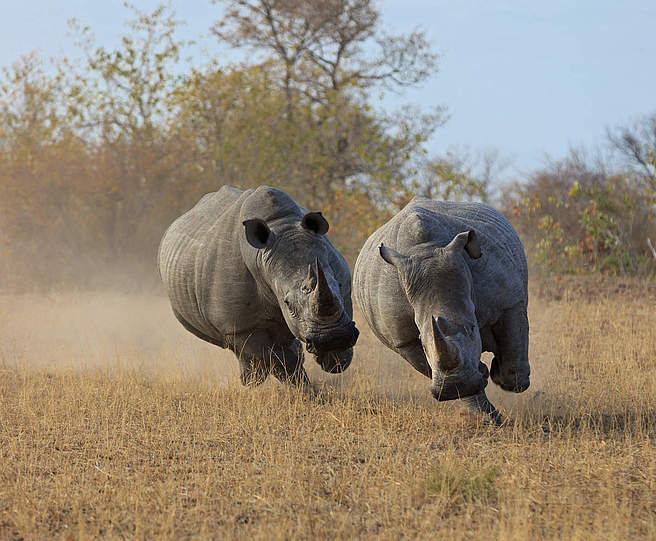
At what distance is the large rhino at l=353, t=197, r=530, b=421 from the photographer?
5.12 m

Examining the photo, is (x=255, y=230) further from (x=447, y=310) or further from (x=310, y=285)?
(x=447, y=310)

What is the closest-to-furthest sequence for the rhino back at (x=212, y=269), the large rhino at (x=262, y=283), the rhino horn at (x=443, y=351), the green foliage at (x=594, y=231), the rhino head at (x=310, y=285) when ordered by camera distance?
the rhino horn at (x=443, y=351) → the rhino head at (x=310, y=285) → the large rhino at (x=262, y=283) → the rhino back at (x=212, y=269) → the green foliage at (x=594, y=231)

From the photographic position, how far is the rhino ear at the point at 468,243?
17.9 ft

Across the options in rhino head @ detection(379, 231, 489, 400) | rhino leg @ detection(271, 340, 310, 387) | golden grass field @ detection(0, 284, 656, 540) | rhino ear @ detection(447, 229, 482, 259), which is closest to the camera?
golden grass field @ detection(0, 284, 656, 540)

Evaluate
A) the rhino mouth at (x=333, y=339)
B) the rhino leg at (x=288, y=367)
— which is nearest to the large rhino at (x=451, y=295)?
the rhino mouth at (x=333, y=339)

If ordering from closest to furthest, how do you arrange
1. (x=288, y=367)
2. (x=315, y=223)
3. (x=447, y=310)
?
1. (x=447, y=310)
2. (x=315, y=223)
3. (x=288, y=367)

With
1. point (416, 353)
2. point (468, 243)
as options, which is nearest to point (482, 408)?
point (416, 353)

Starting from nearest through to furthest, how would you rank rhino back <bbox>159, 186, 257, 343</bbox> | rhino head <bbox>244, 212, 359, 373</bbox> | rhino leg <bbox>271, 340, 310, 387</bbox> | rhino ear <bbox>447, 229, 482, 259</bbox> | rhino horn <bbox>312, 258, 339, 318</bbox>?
rhino ear <bbox>447, 229, 482, 259</bbox> < rhino horn <bbox>312, 258, 339, 318</bbox> < rhino head <bbox>244, 212, 359, 373</bbox> < rhino back <bbox>159, 186, 257, 343</bbox> < rhino leg <bbox>271, 340, 310, 387</bbox>

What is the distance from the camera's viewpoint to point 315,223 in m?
6.68

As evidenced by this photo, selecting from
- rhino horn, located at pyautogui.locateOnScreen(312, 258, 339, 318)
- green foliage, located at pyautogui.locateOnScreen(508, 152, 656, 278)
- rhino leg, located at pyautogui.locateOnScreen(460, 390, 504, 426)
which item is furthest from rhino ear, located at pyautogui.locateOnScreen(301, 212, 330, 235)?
green foliage, located at pyautogui.locateOnScreen(508, 152, 656, 278)

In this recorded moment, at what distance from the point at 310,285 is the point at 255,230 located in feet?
2.48

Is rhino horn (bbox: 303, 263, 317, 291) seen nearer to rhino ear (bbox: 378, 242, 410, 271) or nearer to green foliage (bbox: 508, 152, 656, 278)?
rhino ear (bbox: 378, 242, 410, 271)

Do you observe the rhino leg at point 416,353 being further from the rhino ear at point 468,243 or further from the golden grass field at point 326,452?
the rhino ear at point 468,243

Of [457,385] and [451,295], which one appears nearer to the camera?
[457,385]
